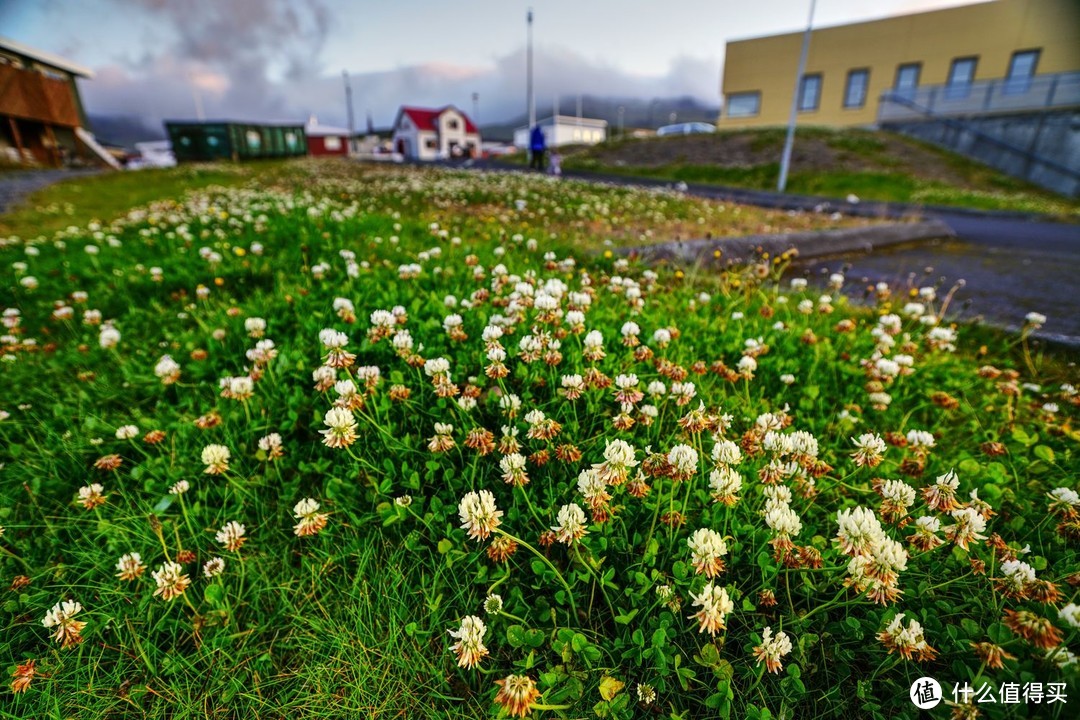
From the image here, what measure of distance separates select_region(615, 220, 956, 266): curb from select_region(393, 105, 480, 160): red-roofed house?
65.1m

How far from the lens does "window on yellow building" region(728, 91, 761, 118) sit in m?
41.3

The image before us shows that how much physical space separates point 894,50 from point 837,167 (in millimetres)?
23676

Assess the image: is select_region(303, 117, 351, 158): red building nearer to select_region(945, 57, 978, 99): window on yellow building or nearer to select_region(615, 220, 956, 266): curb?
select_region(945, 57, 978, 99): window on yellow building

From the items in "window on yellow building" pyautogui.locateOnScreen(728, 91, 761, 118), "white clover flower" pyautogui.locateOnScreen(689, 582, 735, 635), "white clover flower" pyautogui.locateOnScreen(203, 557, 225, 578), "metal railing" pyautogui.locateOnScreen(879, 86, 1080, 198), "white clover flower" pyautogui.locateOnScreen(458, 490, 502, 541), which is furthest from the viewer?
"window on yellow building" pyautogui.locateOnScreen(728, 91, 761, 118)

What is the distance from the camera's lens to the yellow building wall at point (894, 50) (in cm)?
3188

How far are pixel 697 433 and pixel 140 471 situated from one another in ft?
8.65

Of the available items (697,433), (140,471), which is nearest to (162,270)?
(140,471)

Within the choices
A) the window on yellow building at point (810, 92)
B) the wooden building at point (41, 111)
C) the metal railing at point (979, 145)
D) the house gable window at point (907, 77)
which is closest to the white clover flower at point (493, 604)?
the metal railing at point (979, 145)

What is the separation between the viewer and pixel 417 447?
92.7 inches

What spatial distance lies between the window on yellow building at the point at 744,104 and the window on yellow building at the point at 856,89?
250 inches

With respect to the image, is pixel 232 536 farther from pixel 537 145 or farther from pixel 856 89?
pixel 856 89

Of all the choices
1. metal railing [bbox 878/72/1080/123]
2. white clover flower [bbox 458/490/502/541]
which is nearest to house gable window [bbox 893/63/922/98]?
metal railing [bbox 878/72/1080/123]

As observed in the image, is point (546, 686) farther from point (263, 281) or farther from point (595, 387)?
point (263, 281)

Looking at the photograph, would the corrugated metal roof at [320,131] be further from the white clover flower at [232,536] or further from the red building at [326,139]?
the white clover flower at [232,536]
